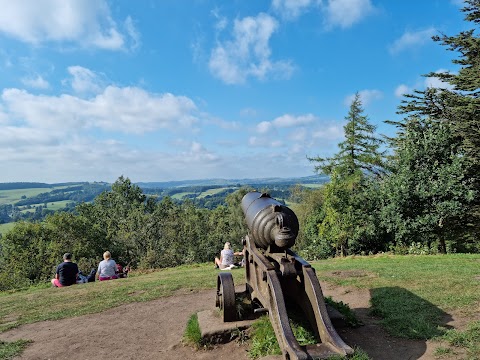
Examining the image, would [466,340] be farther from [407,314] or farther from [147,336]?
[147,336]

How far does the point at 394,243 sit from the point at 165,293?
1523cm

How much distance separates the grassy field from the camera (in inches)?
219

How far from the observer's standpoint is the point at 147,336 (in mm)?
6098

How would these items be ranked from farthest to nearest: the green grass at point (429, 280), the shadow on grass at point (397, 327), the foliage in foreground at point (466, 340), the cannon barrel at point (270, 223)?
the green grass at point (429, 280), the cannon barrel at point (270, 223), the shadow on grass at point (397, 327), the foliage in foreground at point (466, 340)

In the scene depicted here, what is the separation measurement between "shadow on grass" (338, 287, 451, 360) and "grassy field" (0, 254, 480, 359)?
0.01 m

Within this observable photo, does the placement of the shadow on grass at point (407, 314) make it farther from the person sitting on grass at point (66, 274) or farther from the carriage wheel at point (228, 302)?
the person sitting on grass at point (66, 274)

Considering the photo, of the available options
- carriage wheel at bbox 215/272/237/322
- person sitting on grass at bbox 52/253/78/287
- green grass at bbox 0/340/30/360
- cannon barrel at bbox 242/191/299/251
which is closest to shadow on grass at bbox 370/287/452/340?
cannon barrel at bbox 242/191/299/251

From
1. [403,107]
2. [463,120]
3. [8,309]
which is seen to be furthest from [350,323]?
[403,107]

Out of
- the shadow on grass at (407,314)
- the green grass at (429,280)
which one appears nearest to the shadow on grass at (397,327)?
the shadow on grass at (407,314)

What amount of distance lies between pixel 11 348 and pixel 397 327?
6.17 meters

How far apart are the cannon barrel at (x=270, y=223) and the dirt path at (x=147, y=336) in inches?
63.7

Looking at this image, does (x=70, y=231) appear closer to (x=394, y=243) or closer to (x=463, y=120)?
(x=394, y=243)

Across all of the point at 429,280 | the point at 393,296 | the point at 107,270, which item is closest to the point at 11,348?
the point at 107,270

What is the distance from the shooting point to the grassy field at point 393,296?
18.2 ft
